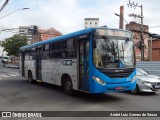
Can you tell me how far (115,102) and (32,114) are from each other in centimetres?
360

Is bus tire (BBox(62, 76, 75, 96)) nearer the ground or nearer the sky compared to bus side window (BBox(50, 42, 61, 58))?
nearer the ground

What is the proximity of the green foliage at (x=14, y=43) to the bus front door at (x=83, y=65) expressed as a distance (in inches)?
2205

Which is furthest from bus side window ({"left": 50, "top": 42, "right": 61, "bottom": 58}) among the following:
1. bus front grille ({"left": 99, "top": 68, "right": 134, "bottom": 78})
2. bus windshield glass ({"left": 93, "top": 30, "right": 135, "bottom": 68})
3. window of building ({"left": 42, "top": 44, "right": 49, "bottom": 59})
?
bus front grille ({"left": 99, "top": 68, "right": 134, "bottom": 78})

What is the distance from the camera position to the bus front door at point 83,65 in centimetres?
1042

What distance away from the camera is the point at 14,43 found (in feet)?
215

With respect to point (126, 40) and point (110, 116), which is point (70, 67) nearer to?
point (126, 40)

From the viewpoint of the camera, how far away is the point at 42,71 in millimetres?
15812

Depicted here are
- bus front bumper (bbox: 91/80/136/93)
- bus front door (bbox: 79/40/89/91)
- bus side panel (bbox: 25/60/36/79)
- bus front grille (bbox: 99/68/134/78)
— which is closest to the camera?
bus front bumper (bbox: 91/80/136/93)

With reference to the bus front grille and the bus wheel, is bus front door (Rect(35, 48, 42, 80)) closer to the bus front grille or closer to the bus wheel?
the bus wheel

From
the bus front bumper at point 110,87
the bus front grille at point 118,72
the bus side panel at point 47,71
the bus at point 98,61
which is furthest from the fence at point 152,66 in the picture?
the bus front bumper at point 110,87

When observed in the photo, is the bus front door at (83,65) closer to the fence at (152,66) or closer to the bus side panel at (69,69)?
the bus side panel at (69,69)

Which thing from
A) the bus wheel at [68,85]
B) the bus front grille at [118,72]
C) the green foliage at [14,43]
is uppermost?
the green foliage at [14,43]

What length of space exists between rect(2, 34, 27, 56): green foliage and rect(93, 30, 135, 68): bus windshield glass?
56680 millimetres

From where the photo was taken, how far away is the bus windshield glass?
10039 millimetres
